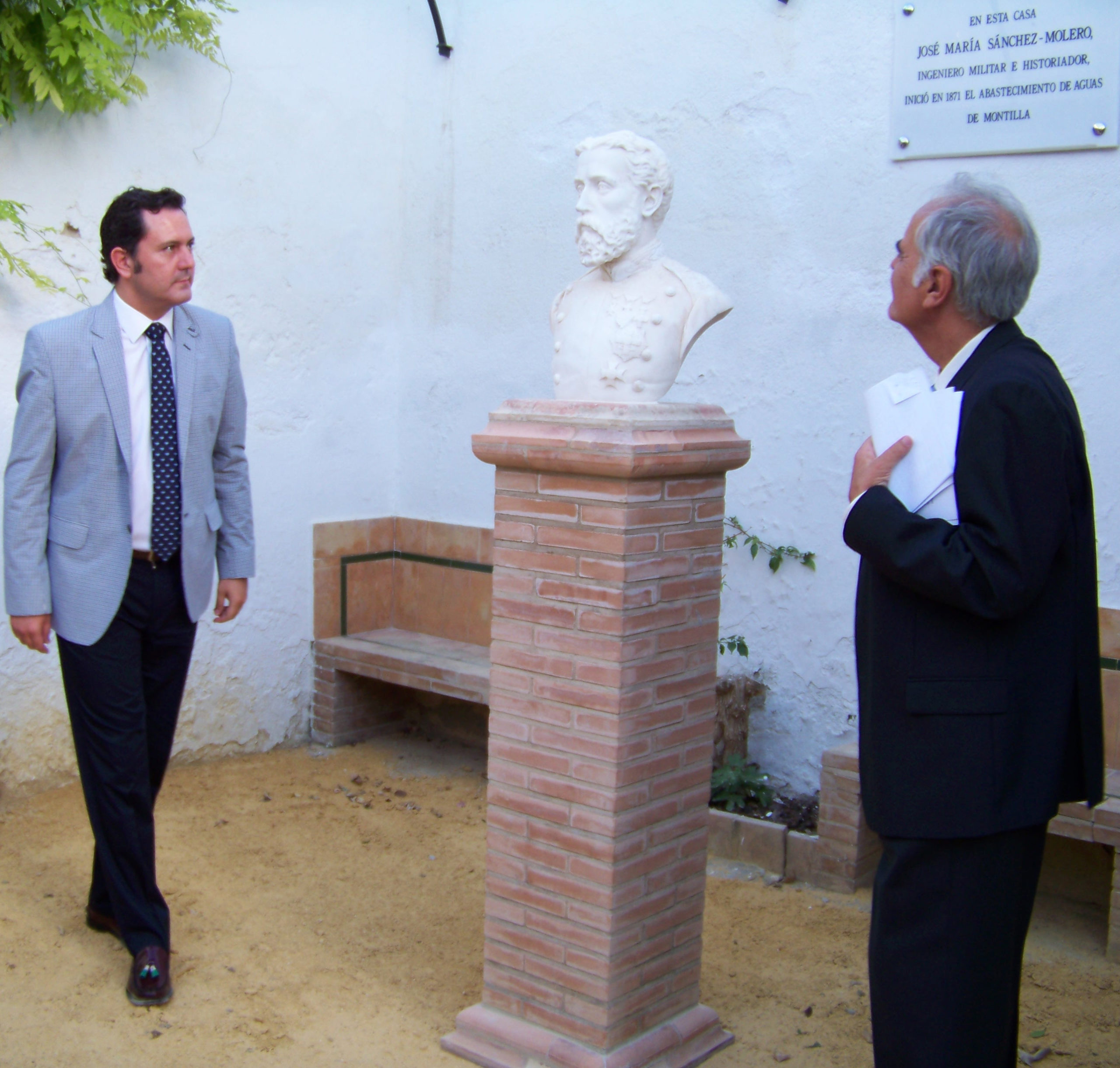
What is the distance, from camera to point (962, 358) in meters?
2.26

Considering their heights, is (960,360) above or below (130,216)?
below

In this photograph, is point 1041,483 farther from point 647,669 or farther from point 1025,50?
point 1025,50

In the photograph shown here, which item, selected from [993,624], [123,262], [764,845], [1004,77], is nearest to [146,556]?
[123,262]

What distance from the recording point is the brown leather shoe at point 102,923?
12.0 ft

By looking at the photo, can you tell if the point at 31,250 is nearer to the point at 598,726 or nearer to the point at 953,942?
the point at 598,726

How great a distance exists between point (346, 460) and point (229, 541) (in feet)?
7.04

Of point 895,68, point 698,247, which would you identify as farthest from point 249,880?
point 895,68

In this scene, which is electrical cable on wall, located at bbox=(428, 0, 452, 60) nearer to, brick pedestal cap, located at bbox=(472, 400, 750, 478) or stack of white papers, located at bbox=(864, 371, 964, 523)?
brick pedestal cap, located at bbox=(472, 400, 750, 478)

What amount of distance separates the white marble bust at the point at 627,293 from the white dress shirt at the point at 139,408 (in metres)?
1.13

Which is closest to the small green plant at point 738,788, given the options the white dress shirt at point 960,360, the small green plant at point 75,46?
the white dress shirt at point 960,360

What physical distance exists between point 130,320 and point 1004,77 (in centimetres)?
292

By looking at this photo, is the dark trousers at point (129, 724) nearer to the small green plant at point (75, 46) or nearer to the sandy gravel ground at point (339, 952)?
the sandy gravel ground at point (339, 952)

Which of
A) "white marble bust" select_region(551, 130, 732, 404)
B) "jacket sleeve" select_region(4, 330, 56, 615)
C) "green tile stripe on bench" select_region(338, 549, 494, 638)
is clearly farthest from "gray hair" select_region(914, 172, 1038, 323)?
"green tile stripe on bench" select_region(338, 549, 494, 638)

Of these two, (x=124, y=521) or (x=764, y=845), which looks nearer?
(x=124, y=521)
